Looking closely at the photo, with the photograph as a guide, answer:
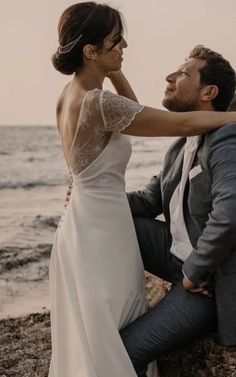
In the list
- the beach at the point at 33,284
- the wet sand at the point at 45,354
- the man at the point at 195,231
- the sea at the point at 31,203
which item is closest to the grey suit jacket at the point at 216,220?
the man at the point at 195,231

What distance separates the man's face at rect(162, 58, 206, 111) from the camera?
2982 mm

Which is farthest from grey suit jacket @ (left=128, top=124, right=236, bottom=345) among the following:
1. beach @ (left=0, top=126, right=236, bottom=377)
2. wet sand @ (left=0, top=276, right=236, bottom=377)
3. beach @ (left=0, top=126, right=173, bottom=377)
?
beach @ (left=0, top=126, right=173, bottom=377)

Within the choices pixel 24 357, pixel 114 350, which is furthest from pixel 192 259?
pixel 24 357

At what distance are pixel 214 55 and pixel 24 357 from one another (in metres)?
2.30

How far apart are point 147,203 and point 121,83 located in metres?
0.73

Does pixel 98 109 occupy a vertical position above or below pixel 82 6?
below

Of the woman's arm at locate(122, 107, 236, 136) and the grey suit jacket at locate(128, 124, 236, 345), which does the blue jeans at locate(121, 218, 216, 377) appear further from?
the woman's arm at locate(122, 107, 236, 136)

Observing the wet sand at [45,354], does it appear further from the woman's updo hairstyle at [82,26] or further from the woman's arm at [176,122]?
the woman's updo hairstyle at [82,26]

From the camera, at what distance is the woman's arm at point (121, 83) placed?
11.3 feet

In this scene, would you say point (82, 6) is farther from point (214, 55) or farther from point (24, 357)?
point (24, 357)

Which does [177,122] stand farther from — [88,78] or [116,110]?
[88,78]

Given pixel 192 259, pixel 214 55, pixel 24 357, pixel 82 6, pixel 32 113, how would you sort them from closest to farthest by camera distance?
pixel 192 259, pixel 82 6, pixel 214 55, pixel 24 357, pixel 32 113

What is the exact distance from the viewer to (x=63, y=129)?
2871mm

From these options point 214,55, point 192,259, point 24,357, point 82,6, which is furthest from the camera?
point 24,357
